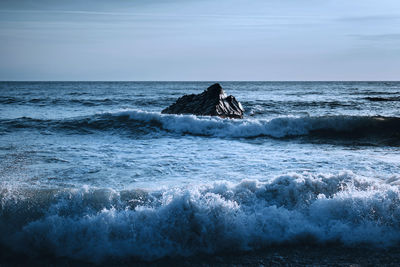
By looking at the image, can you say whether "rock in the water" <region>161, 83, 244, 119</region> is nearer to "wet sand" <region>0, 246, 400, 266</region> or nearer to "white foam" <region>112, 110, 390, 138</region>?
"white foam" <region>112, 110, 390, 138</region>

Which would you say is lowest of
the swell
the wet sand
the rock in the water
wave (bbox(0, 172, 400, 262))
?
the wet sand

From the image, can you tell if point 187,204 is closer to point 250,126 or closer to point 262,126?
point 250,126

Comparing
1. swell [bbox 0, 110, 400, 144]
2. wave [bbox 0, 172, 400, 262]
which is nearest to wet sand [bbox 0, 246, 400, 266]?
wave [bbox 0, 172, 400, 262]

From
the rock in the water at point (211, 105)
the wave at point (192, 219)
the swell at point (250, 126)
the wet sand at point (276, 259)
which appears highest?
the rock in the water at point (211, 105)

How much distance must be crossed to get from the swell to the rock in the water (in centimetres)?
132

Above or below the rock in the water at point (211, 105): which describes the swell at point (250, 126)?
below

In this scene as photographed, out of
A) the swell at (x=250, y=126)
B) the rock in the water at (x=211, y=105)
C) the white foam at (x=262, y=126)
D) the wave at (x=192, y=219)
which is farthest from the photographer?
the rock in the water at (x=211, y=105)

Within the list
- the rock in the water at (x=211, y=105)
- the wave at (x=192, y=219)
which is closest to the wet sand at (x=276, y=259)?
the wave at (x=192, y=219)

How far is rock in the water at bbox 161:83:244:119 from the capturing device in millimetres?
12034

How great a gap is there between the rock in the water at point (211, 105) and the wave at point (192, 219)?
27.1 ft

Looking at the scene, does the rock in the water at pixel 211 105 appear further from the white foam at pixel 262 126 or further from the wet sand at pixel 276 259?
the wet sand at pixel 276 259

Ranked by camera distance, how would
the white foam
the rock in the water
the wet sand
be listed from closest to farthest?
1. the wet sand
2. the white foam
3. the rock in the water

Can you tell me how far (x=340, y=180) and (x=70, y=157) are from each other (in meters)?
5.03

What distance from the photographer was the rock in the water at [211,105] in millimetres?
12034
